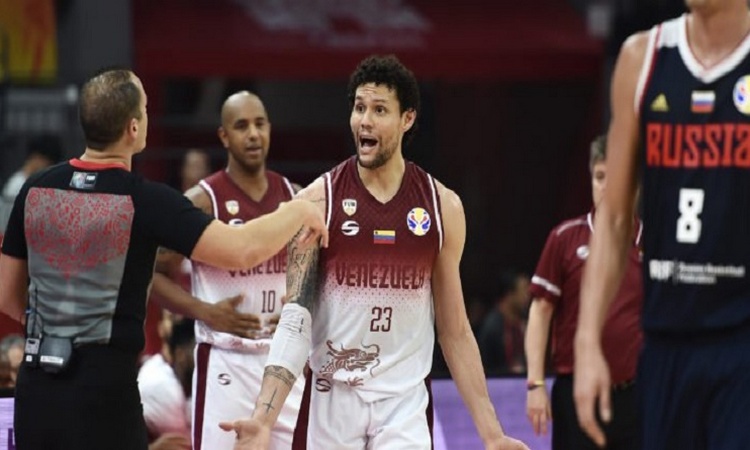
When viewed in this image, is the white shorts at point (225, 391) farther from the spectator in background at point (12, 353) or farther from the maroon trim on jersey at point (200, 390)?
the spectator in background at point (12, 353)

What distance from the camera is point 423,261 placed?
7285 mm

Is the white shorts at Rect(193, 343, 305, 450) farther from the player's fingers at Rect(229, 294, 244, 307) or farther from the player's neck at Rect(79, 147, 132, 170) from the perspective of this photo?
the player's neck at Rect(79, 147, 132, 170)

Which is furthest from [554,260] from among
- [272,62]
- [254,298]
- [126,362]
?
[272,62]

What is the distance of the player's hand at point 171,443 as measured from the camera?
9.23 metres

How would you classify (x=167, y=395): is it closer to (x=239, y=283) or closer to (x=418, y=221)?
(x=239, y=283)

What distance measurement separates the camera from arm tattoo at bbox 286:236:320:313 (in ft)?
23.3

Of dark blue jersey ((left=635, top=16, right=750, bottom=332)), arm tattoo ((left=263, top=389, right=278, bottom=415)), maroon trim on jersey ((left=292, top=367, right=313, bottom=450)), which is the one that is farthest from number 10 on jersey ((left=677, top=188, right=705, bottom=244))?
maroon trim on jersey ((left=292, top=367, right=313, bottom=450))

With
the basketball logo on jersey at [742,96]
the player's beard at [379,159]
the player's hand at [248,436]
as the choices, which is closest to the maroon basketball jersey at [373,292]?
the player's beard at [379,159]

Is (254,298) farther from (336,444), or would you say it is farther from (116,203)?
(116,203)

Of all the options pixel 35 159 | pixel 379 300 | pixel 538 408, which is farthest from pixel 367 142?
pixel 35 159

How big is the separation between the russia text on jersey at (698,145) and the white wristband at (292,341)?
2.28 meters

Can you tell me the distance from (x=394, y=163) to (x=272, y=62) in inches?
442

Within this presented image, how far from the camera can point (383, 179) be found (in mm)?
7398

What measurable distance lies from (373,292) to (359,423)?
1.85 ft
